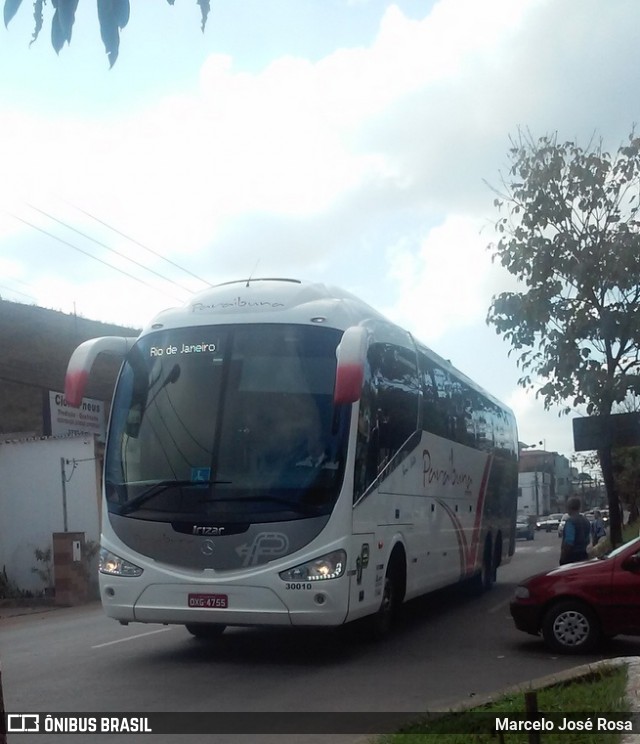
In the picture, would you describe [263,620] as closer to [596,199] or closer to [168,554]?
[168,554]

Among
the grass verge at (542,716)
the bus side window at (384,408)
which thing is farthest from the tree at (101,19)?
the bus side window at (384,408)

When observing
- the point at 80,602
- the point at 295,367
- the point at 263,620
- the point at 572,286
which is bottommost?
the point at 80,602

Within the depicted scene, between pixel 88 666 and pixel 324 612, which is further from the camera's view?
pixel 88 666

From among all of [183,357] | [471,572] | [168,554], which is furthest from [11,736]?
[471,572]

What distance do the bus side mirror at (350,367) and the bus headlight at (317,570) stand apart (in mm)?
1516

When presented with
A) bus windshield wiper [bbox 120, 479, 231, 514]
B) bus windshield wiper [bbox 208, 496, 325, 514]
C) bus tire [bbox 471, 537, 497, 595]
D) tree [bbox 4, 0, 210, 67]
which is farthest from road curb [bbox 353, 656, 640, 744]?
bus tire [bbox 471, 537, 497, 595]

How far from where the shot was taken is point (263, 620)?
9797 mm

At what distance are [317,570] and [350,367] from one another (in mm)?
1990

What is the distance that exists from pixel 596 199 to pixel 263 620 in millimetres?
11339

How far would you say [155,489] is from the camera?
10.2m

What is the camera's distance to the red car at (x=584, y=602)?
10656 millimetres

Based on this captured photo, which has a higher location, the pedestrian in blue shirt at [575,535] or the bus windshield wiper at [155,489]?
the bus windshield wiper at [155,489]

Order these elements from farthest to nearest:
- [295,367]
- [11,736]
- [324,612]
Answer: [295,367], [324,612], [11,736]

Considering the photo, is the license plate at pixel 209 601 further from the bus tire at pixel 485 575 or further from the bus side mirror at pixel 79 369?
the bus tire at pixel 485 575
